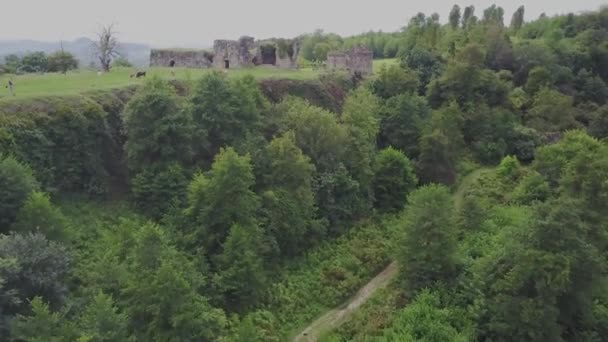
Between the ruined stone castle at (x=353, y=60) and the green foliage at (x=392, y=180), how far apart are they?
19499mm

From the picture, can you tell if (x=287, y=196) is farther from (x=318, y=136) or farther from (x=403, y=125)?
(x=403, y=125)

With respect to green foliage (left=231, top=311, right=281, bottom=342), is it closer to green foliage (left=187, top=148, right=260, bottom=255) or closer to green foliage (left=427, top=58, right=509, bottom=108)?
green foliage (left=187, top=148, right=260, bottom=255)

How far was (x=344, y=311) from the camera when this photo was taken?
31422 millimetres

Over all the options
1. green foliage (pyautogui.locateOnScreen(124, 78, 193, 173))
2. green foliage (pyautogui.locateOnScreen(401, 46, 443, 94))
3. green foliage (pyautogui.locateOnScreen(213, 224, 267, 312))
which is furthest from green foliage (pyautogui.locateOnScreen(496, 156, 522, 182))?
green foliage (pyautogui.locateOnScreen(124, 78, 193, 173))

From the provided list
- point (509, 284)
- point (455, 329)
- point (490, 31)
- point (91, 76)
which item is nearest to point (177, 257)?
point (455, 329)

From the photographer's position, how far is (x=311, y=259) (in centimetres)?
3506

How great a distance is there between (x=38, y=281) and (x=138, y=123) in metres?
13.8

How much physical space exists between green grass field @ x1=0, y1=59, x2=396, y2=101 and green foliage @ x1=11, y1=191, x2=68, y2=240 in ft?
41.3

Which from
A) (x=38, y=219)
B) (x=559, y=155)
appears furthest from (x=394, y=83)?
(x=38, y=219)

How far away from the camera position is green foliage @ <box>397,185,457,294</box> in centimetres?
2917

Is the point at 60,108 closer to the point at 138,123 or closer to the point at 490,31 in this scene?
the point at 138,123

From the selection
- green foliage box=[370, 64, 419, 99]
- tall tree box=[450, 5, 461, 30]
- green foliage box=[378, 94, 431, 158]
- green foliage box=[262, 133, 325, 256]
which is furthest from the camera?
tall tree box=[450, 5, 461, 30]

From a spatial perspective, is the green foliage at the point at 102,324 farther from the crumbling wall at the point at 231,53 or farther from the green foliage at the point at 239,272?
the crumbling wall at the point at 231,53

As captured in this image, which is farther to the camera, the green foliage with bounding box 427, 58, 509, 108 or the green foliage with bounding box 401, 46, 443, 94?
the green foliage with bounding box 401, 46, 443, 94
